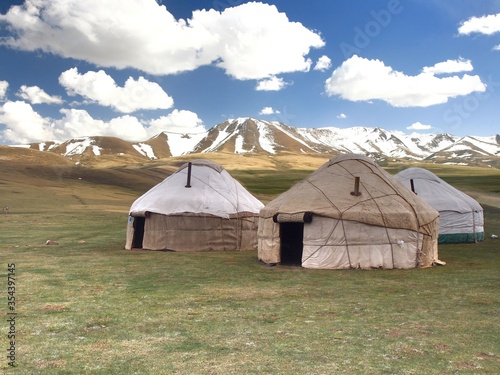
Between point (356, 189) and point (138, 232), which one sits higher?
point (356, 189)

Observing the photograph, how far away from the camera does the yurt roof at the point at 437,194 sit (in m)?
23.4

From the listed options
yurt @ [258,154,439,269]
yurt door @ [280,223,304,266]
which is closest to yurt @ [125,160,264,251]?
yurt door @ [280,223,304,266]

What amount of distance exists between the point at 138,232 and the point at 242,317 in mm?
13069

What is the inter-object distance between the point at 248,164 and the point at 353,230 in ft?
467

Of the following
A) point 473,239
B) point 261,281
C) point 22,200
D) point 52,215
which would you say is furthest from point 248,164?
point 261,281

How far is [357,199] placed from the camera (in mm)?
14539

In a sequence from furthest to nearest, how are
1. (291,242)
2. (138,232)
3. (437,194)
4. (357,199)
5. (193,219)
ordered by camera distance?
(437,194)
(138,232)
(193,219)
(291,242)
(357,199)

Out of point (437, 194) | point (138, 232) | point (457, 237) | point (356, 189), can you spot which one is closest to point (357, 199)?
point (356, 189)

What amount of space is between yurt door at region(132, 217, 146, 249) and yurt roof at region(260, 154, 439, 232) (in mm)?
6572

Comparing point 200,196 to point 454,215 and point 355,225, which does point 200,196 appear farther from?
point 454,215

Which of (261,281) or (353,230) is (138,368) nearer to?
(261,281)

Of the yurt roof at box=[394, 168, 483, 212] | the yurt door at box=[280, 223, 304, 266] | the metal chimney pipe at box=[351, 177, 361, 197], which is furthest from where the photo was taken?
the yurt roof at box=[394, 168, 483, 212]

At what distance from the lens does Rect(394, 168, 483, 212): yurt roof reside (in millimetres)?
23438

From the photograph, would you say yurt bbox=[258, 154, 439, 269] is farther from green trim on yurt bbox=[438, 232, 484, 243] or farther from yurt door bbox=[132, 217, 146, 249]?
green trim on yurt bbox=[438, 232, 484, 243]
